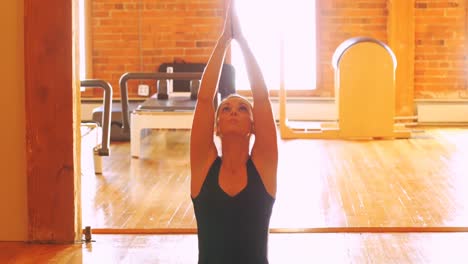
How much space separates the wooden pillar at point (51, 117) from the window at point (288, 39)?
18.9ft

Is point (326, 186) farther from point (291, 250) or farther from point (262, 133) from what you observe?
point (262, 133)

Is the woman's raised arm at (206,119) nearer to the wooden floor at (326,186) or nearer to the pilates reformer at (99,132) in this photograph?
the wooden floor at (326,186)

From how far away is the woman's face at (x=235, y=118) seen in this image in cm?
278

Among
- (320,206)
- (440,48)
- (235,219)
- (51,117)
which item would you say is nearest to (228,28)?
(235,219)

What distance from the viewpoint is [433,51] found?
977 cm

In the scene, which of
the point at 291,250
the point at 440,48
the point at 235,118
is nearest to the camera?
the point at 235,118

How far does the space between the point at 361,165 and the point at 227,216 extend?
4.31 m

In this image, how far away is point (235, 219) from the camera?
9.20 ft

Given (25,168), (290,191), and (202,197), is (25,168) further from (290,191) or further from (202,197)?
(290,191)

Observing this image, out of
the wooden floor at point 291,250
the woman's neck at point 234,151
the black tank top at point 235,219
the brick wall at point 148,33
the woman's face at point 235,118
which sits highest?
the brick wall at point 148,33

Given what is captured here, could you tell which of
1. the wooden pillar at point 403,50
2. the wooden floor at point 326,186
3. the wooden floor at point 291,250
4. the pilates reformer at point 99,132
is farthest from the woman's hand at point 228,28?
the wooden pillar at point 403,50

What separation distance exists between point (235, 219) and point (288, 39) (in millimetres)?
7231

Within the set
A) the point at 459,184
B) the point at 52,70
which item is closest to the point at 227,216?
the point at 52,70

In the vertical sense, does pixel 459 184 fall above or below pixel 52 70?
below
